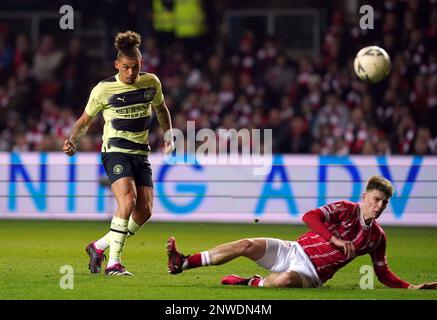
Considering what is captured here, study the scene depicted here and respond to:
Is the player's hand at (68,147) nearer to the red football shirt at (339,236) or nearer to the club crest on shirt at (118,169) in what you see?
the club crest on shirt at (118,169)

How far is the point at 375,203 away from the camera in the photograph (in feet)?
27.4

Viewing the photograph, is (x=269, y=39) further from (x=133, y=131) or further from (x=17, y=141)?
(x=133, y=131)

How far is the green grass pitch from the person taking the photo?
8.20 m

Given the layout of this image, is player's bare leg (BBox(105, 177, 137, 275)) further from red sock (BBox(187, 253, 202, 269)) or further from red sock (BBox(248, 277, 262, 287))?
red sock (BBox(248, 277, 262, 287))

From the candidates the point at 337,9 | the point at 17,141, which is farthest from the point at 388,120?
the point at 17,141

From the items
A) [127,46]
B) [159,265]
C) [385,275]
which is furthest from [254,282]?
[127,46]

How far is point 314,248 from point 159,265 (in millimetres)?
2431

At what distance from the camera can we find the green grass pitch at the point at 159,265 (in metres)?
8.20

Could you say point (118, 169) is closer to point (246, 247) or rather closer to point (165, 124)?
point (165, 124)

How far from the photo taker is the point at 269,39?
19516mm

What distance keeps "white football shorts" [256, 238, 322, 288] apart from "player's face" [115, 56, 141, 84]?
2095mm

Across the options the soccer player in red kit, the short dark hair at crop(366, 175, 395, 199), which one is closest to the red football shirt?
the soccer player in red kit

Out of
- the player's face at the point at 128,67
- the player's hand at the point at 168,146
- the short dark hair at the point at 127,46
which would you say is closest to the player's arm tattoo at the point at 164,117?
Answer: the player's hand at the point at 168,146

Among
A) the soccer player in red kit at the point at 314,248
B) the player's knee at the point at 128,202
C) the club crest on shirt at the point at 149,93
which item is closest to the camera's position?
the soccer player in red kit at the point at 314,248
